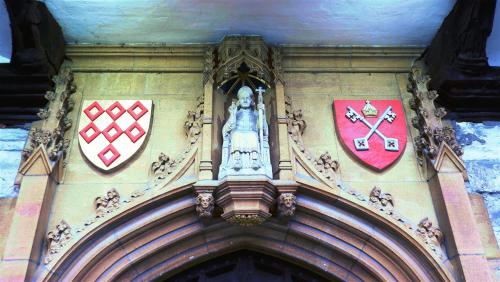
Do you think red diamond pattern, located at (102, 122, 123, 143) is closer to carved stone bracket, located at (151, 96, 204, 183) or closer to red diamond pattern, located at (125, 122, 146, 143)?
red diamond pattern, located at (125, 122, 146, 143)

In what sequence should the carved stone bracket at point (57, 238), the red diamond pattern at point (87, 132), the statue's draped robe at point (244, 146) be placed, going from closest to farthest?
1. the carved stone bracket at point (57, 238)
2. the statue's draped robe at point (244, 146)
3. the red diamond pattern at point (87, 132)

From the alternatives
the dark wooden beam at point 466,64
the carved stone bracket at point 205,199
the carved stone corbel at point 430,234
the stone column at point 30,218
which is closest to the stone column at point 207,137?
the carved stone bracket at point 205,199

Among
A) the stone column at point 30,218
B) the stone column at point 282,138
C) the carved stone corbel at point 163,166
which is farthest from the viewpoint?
the carved stone corbel at point 163,166

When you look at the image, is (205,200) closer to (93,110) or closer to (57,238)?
(57,238)

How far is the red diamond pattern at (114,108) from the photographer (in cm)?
504

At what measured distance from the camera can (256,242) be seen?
4734 mm

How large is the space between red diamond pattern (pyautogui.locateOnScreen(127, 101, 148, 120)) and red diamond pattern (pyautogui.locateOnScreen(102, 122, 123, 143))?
20 centimetres

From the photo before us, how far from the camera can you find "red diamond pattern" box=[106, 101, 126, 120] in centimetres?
504

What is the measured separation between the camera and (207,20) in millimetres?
5219

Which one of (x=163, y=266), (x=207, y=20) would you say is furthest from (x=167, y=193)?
(x=207, y=20)

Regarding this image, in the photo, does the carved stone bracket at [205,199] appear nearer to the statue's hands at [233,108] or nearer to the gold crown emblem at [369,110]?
the statue's hands at [233,108]

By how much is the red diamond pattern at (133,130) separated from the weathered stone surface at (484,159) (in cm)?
311

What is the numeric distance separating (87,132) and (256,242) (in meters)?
1.93

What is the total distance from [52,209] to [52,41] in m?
1.69
